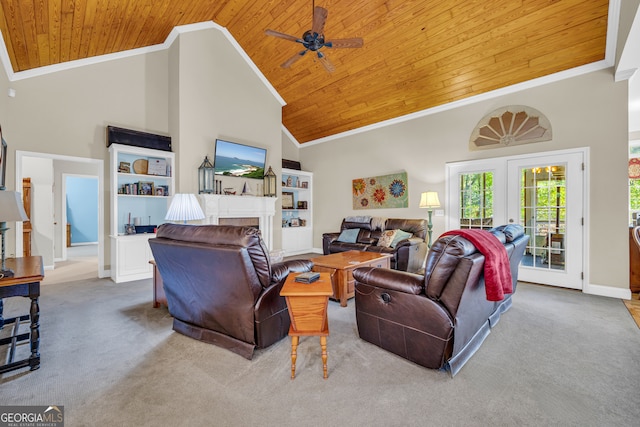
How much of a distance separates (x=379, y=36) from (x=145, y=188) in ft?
15.1

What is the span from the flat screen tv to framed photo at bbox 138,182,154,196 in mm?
1148

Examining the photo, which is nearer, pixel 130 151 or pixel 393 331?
pixel 393 331

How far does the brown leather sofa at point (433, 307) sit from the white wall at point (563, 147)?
2.78 metres

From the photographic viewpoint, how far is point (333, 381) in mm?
1794

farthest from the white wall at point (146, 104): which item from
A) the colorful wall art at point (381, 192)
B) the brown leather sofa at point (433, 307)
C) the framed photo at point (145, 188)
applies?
the brown leather sofa at point (433, 307)

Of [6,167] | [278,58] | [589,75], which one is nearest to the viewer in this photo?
[589,75]

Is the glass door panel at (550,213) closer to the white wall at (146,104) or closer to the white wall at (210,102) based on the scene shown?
the white wall at (210,102)

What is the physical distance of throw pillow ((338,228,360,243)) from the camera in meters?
5.48

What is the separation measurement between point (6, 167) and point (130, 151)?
5.04 ft

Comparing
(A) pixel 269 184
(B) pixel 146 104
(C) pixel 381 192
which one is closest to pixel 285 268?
(A) pixel 269 184

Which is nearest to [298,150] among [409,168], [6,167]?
→ [409,168]

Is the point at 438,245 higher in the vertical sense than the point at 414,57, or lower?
A: lower

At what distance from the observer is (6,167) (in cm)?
395

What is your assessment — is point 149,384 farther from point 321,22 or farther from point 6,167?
point 6,167
